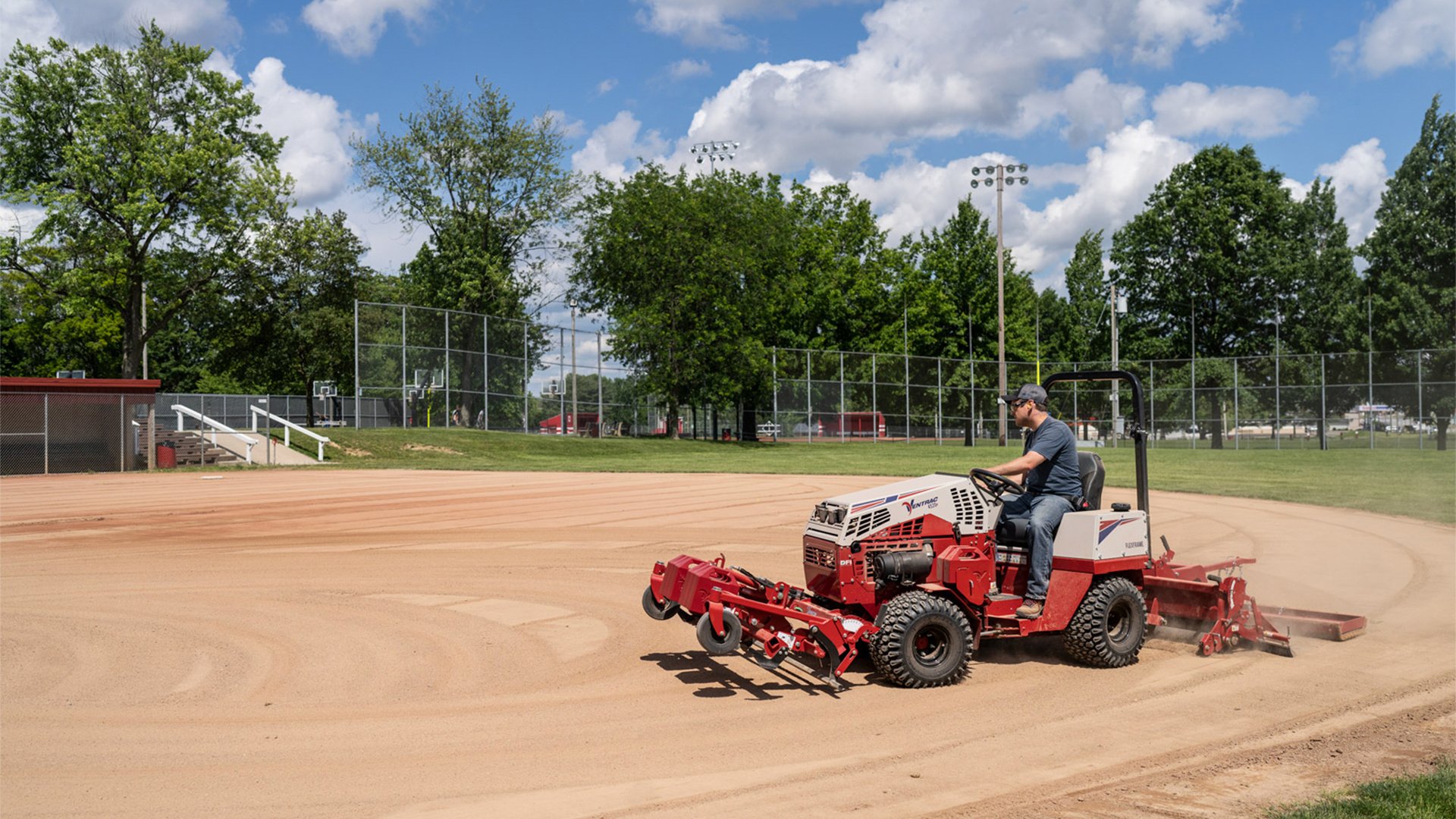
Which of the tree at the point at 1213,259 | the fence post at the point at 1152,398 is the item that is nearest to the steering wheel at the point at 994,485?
the fence post at the point at 1152,398

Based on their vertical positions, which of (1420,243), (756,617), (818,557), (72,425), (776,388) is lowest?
(756,617)

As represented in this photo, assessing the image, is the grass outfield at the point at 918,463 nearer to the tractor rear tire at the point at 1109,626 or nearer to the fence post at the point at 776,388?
the fence post at the point at 776,388

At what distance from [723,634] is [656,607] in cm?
96

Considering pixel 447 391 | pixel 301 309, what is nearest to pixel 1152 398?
pixel 447 391

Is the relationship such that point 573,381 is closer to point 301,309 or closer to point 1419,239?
point 301,309

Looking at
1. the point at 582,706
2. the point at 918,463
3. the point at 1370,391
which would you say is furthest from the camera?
the point at 1370,391

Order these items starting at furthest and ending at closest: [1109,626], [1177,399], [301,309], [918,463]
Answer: [301,309]
[1177,399]
[918,463]
[1109,626]

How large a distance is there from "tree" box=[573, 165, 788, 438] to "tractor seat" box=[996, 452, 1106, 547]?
39.3 m

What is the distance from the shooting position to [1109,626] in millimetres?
7926

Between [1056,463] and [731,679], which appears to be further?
[1056,463]

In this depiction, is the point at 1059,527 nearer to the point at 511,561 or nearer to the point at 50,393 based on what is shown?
the point at 511,561

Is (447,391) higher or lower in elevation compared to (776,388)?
lower

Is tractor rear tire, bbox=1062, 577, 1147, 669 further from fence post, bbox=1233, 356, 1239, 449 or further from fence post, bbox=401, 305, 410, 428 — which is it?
fence post, bbox=1233, 356, 1239, 449

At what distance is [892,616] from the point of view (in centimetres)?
688
